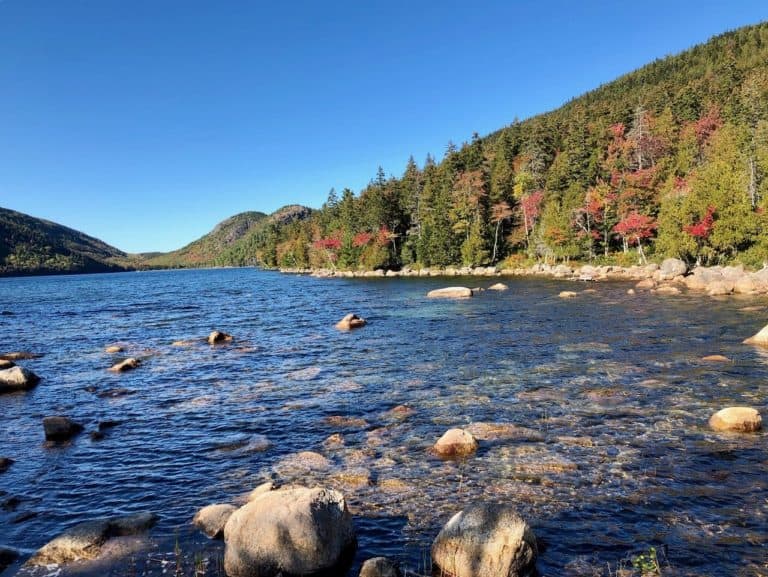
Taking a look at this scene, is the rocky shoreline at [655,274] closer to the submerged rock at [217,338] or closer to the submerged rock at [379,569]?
the submerged rock at [217,338]

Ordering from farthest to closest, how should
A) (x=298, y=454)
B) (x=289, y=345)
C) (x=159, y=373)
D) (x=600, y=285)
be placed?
(x=600, y=285) < (x=289, y=345) < (x=159, y=373) < (x=298, y=454)

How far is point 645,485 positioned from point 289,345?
2344 centimetres

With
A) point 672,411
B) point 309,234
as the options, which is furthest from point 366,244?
point 672,411

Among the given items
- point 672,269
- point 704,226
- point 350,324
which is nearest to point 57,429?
point 350,324

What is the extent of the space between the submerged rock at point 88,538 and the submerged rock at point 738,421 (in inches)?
592

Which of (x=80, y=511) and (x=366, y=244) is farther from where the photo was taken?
(x=366, y=244)

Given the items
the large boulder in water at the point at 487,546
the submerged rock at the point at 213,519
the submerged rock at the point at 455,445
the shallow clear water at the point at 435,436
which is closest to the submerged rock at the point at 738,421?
the shallow clear water at the point at 435,436

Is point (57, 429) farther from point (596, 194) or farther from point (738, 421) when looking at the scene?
point (596, 194)

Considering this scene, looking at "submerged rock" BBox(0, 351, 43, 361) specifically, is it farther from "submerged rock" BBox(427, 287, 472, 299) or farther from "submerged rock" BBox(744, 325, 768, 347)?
"submerged rock" BBox(744, 325, 768, 347)

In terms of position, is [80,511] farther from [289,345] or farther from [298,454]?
[289,345]

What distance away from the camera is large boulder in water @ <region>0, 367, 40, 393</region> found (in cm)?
2183

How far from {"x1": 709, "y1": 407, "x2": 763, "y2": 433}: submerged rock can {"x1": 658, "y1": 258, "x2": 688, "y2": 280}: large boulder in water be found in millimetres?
48882

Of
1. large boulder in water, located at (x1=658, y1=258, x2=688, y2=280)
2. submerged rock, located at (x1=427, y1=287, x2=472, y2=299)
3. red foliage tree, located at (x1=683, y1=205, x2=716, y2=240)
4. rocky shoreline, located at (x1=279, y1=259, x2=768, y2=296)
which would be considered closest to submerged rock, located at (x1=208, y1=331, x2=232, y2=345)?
submerged rock, located at (x1=427, y1=287, x2=472, y2=299)

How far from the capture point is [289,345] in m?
30.5
